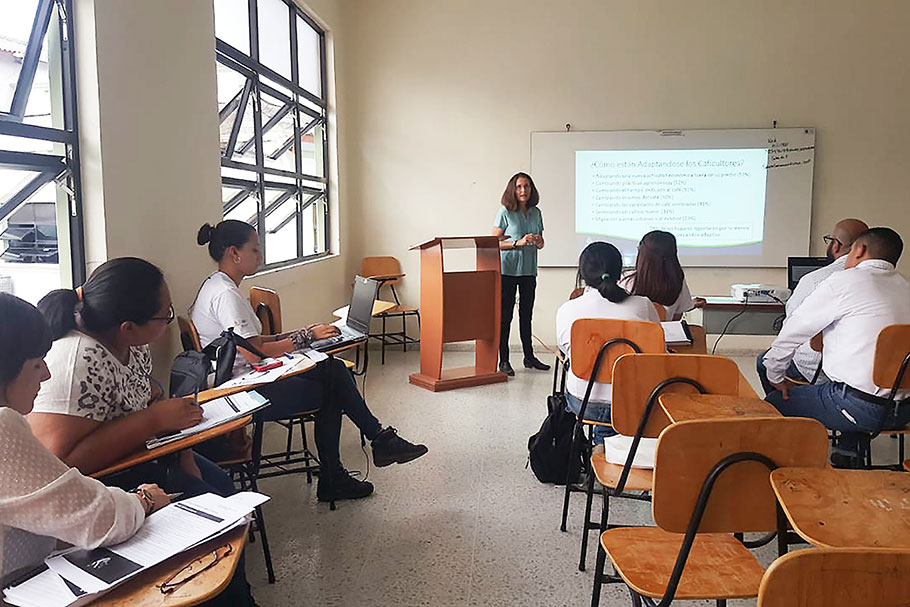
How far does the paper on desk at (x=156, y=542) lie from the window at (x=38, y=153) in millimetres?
1461

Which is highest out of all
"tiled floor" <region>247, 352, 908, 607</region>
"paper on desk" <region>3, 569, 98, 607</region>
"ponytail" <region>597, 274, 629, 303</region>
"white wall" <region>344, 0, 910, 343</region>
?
"white wall" <region>344, 0, 910, 343</region>

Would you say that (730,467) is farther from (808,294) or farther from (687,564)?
(808,294)

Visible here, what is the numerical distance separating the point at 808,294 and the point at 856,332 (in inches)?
40.0

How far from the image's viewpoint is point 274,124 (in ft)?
16.8

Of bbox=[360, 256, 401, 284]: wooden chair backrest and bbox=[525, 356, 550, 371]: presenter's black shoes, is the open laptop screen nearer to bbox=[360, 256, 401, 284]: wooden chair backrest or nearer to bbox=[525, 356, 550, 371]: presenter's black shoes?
bbox=[525, 356, 550, 371]: presenter's black shoes

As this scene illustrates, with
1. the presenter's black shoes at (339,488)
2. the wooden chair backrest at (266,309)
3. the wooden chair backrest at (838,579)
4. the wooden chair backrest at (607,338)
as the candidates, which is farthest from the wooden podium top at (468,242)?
the wooden chair backrest at (838,579)

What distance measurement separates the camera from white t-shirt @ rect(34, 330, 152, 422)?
180 centimetres

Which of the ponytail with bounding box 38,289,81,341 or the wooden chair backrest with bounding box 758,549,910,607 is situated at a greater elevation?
the ponytail with bounding box 38,289,81,341

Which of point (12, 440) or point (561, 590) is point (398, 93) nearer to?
point (561, 590)

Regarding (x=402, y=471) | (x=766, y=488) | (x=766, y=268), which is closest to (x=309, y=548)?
(x=402, y=471)

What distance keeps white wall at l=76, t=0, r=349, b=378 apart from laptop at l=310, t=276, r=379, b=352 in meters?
0.73

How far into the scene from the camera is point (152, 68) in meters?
3.04

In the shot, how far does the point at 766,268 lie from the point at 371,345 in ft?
12.1

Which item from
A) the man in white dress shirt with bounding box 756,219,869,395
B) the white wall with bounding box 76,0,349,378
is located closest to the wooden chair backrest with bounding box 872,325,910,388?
the man in white dress shirt with bounding box 756,219,869,395
